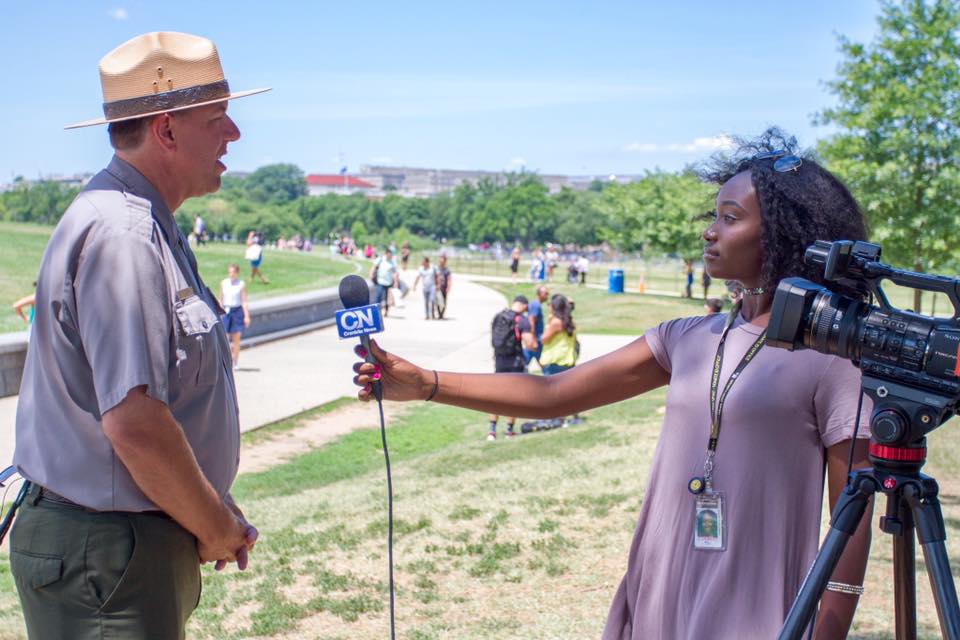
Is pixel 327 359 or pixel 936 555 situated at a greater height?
pixel 936 555

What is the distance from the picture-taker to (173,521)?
2582 mm

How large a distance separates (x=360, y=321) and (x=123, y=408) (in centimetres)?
67

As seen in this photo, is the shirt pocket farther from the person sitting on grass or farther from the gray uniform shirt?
the person sitting on grass

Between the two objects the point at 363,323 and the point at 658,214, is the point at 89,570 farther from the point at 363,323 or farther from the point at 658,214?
the point at 658,214

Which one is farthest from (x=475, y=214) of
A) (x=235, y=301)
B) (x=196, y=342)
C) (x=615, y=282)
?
(x=196, y=342)

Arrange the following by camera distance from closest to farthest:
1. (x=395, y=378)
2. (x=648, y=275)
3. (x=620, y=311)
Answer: (x=395, y=378) → (x=620, y=311) → (x=648, y=275)

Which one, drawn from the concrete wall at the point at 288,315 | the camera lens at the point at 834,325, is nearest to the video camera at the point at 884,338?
the camera lens at the point at 834,325

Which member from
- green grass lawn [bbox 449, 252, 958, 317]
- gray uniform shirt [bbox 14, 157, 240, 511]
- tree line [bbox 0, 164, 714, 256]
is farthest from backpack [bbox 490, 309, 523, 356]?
green grass lawn [bbox 449, 252, 958, 317]

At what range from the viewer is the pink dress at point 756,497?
243cm

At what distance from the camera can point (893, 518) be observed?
2115 mm

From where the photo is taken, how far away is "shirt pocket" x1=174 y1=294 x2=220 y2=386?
2.52 metres

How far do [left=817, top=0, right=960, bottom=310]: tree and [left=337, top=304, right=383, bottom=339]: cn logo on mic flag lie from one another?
44.7 feet

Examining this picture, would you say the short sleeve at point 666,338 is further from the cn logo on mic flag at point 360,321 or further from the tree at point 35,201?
the tree at point 35,201

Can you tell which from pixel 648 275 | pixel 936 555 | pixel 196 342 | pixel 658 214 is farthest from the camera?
pixel 648 275
